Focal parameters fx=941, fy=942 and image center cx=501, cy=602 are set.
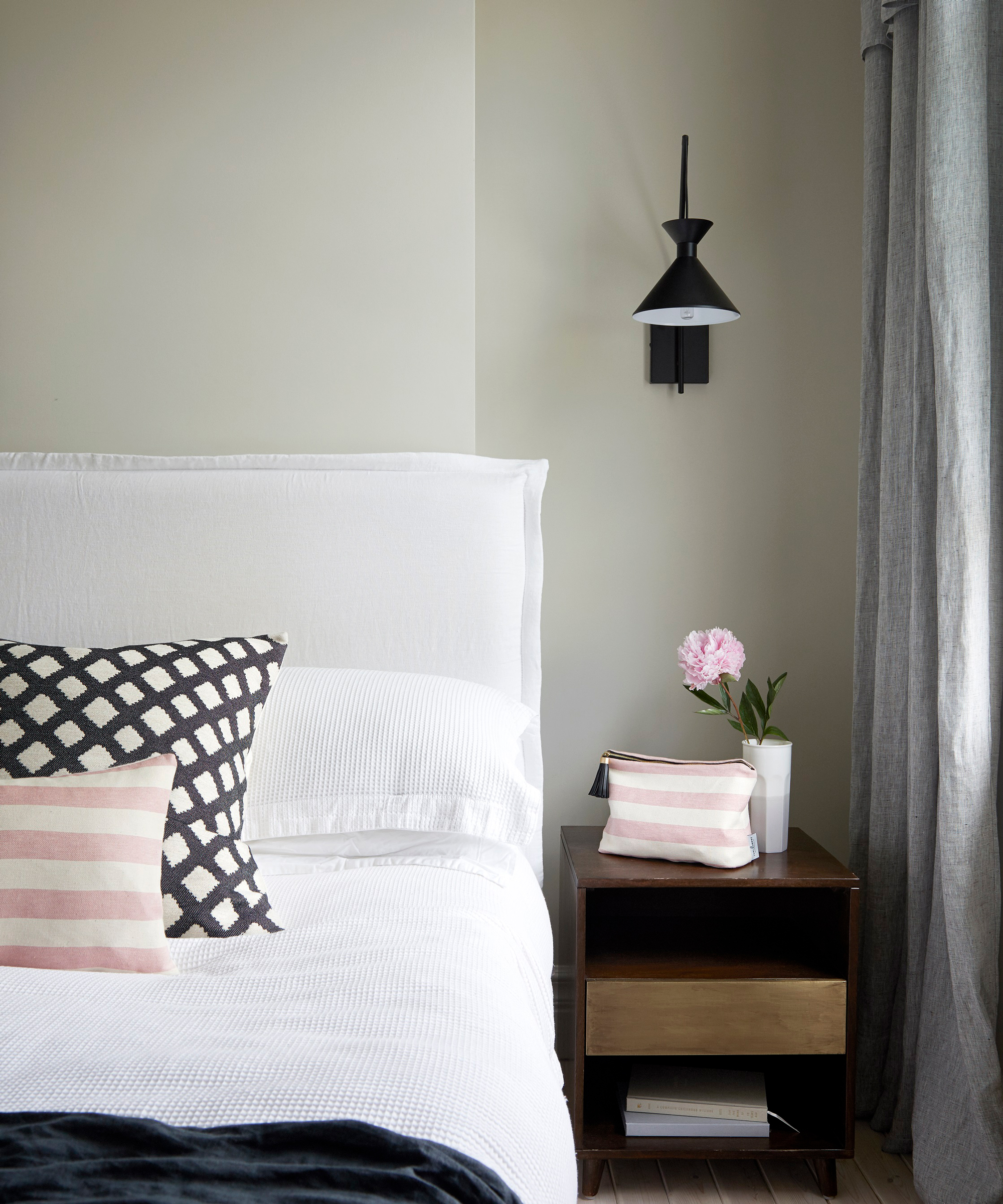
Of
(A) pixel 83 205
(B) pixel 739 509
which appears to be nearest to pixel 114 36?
(A) pixel 83 205

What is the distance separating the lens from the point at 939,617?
1.60 metres

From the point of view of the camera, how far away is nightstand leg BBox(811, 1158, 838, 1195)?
5.49 feet

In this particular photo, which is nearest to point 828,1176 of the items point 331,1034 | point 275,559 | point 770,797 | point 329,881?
point 770,797

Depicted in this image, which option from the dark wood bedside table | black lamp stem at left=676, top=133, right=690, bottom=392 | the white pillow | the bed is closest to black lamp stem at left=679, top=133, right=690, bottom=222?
black lamp stem at left=676, top=133, right=690, bottom=392

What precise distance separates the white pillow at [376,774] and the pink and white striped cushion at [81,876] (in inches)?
10.5

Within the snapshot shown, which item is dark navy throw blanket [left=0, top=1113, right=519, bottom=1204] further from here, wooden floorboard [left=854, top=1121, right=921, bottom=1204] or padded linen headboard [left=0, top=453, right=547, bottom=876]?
wooden floorboard [left=854, top=1121, right=921, bottom=1204]

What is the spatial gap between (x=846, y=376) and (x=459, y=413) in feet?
3.00

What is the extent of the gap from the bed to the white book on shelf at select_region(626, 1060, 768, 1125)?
0.44 metres

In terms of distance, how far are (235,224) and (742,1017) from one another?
5.91 ft

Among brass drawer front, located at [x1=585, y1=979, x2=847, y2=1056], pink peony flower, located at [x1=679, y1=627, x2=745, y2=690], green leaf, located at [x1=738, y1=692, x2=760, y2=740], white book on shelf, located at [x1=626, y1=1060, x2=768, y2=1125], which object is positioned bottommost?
white book on shelf, located at [x1=626, y1=1060, x2=768, y2=1125]

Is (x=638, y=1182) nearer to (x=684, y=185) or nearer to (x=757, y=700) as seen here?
(x=757, y=700)

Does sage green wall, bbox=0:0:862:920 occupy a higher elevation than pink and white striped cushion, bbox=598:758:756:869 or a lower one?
higher

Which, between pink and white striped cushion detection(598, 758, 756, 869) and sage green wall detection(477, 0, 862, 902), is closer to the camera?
pink and white striped cushion detection(598, 758, 756, 869)

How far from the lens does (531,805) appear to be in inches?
56.4
